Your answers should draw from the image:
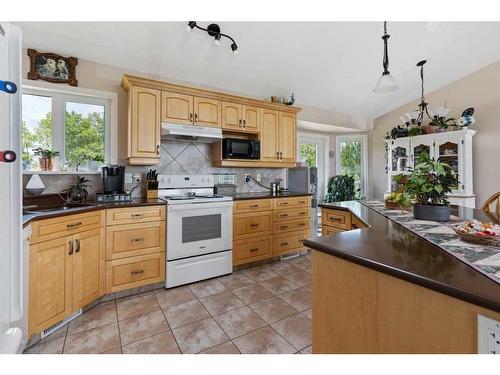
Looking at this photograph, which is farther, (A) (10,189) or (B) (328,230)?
(B) (328,230)

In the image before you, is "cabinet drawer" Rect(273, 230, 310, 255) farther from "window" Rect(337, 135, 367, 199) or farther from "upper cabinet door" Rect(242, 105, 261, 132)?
"window" Rect(337, 135, 367, 199)

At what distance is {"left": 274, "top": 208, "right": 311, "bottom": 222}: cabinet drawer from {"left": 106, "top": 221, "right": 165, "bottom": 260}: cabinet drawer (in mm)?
1451

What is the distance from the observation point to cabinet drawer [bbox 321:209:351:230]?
208 centimetres

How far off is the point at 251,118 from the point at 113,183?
1.80m

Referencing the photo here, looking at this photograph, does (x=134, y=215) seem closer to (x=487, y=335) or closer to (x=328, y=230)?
(x=328, y=230)

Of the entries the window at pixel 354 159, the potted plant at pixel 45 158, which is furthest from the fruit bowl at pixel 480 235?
the window at pixel 354 159

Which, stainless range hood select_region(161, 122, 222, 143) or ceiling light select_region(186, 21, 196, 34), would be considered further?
stainless range hood select_region(161, 122, 222, 143)

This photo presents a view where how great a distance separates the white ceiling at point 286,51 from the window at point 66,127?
460 mm

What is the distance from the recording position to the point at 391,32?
284 centimetres

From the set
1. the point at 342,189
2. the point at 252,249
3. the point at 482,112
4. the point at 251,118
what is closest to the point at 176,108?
the point at 251,118

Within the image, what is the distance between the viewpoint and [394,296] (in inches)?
31.9

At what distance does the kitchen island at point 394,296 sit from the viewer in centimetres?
67

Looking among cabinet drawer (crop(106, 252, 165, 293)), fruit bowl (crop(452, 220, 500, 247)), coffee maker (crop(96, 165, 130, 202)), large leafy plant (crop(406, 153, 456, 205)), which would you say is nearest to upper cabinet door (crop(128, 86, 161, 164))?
coffee maker (crop(96, 165, 130, 202))
